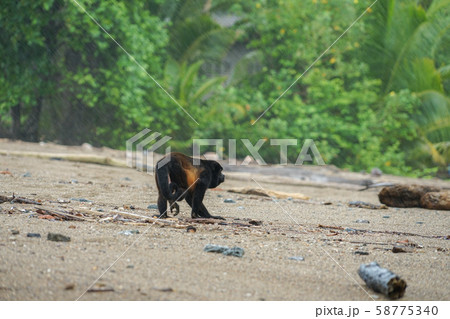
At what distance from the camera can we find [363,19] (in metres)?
15.6

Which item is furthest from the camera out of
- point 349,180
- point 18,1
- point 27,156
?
point 18,1

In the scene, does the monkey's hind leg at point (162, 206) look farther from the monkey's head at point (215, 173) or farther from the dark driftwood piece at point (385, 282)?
the dark driftwood piece at point (385, 282)

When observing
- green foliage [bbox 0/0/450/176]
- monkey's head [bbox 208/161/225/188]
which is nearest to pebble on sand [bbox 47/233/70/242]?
monkey's head [bbox 208/161/225/188]

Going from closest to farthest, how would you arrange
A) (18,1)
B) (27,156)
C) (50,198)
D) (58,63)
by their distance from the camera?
(50,198)
(27,156)
(18,1)
(58,63)

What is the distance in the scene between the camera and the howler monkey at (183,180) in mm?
4992

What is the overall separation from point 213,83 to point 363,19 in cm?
424

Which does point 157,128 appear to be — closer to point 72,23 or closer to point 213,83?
point 213,83

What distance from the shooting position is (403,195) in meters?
7.54

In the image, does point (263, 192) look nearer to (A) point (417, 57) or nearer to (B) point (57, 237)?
(B) point (57, 237)

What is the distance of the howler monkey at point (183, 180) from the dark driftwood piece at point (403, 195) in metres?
3.08

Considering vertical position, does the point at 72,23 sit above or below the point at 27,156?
above

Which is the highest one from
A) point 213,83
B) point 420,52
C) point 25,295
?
point 420,52
